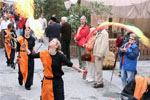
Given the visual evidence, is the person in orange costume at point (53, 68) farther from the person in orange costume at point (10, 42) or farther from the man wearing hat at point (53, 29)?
the person in orange costume at point (10, 42)

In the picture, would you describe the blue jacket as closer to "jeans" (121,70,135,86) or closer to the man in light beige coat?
"jeans" (121,70,135,86)

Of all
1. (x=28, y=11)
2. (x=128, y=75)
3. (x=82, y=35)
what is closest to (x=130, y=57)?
(x=128, y=75)

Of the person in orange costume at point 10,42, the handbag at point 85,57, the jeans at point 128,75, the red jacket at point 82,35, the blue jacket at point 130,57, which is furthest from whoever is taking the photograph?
the person in orange costume at point 10,42

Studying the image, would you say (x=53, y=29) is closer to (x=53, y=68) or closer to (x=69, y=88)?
(x=69, y=88)

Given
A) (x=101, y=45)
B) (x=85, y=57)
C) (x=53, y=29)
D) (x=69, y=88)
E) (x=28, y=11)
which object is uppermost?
(x=28, y=11)

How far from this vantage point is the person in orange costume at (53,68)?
556 centimetres

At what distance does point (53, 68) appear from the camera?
18.3 ft

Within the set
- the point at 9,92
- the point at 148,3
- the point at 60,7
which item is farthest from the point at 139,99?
the point at 60,7

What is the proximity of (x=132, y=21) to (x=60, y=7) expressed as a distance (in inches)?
197

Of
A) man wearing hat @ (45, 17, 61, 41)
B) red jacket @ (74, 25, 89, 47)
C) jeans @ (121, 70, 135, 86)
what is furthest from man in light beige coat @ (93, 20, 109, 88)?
man wearing hat @ (45, 17, 61, 41)

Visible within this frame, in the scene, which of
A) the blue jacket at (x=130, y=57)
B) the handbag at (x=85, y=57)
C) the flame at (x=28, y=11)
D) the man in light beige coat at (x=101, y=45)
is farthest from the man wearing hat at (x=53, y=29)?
the blue jacket at (x=130, y=57)

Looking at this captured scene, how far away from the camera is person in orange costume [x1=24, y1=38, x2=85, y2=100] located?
5559 mm

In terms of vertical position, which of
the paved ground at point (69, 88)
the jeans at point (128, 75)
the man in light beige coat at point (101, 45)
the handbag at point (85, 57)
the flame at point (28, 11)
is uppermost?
the flame at point (28, 11)

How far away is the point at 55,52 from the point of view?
18.3ft
